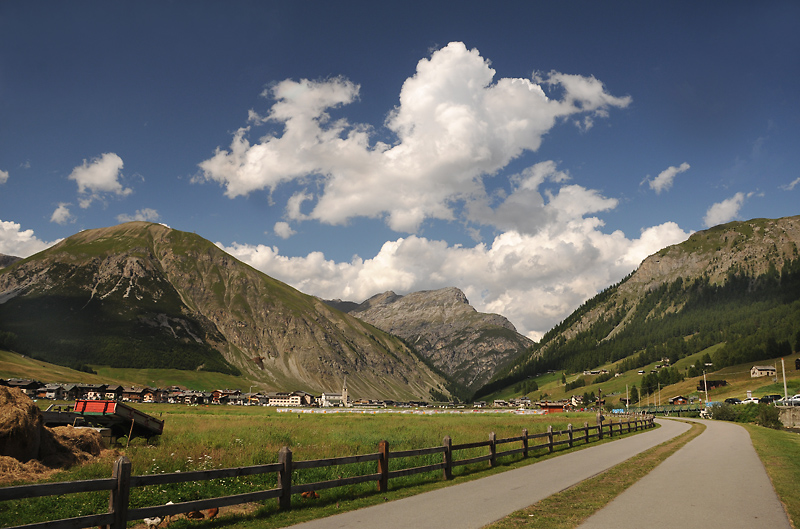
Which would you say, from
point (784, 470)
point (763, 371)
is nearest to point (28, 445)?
point (784, 470)

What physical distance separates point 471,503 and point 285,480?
5000 mm

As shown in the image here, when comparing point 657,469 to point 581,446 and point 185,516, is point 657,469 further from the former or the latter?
point 185,516

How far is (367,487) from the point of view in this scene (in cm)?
1530

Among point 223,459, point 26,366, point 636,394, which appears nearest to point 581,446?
point 223,459

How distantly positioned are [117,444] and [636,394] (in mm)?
195523

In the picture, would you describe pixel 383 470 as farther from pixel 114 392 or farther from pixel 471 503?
pixel 114 392

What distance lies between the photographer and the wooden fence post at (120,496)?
29.3 ft

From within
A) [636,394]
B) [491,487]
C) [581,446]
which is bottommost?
[636,394]

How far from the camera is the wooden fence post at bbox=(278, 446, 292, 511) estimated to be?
12180 mm

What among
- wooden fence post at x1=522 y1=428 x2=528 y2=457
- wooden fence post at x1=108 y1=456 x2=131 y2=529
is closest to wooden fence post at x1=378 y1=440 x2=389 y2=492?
wooden fence post at x1=108 y1=456 x2=131 y2=529

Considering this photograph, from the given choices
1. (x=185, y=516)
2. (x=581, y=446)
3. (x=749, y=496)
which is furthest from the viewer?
(x=581, y=446)

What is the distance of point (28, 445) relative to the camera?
17359mm

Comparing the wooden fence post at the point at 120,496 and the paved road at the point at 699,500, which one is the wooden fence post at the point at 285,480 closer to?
the wooden fence post at the point at 120,496

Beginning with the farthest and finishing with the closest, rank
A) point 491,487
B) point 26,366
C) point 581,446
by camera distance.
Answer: point 26,366, point 581,446, point 491,487
